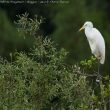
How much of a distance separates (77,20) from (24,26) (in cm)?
1417

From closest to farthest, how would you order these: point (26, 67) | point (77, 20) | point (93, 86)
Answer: point (26, 67) → point (93, 86) → point (77, 20)

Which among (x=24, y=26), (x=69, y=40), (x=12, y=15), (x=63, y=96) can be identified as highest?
(x=12, y=15)

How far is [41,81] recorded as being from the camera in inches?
330

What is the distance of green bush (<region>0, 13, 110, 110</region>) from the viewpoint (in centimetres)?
830

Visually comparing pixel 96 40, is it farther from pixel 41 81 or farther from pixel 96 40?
pixel 41 81

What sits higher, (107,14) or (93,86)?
(107,14)

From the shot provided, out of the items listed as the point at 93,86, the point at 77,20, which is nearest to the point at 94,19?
the point at 77,20

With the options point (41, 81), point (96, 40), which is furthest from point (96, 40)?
point (41, 81)

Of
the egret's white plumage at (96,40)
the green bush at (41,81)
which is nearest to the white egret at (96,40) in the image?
the egret's white plumage at (96,40)

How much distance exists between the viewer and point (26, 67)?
829cm

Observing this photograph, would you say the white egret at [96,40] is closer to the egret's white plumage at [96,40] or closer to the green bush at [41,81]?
the egret's white plumage at [96,40]

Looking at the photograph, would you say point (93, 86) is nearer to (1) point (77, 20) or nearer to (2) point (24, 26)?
(2) point (24, 26)

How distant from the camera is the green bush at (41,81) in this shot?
8305mm

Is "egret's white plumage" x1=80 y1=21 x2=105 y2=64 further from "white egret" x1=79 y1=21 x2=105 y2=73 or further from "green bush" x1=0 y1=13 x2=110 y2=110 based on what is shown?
"green bush" x1=0 y1=13 x2=110 y2=110
